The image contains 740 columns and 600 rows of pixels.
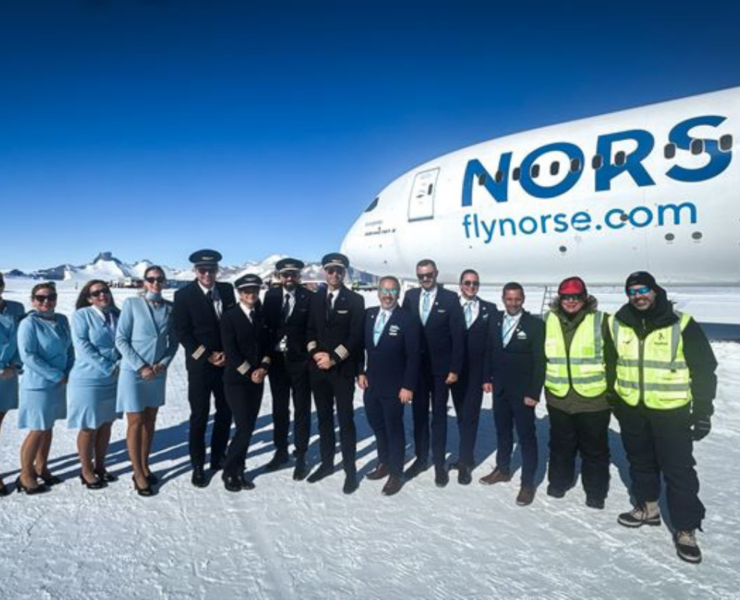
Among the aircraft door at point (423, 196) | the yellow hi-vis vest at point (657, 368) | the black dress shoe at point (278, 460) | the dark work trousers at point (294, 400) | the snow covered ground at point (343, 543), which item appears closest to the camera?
the snow covered ground at point (343, 543)

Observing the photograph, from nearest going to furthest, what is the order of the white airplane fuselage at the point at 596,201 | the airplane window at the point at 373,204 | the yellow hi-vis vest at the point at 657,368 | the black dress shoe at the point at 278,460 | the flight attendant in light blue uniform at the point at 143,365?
the yellow hi-vis vest at the point at 657,368 → the flight attendant in light blue uniform at the point at 143,365 → the black dress shoe at the point at 278,460 → the white airplane fuselage at the point at 596,201 → the airplane window at the point at 373,204

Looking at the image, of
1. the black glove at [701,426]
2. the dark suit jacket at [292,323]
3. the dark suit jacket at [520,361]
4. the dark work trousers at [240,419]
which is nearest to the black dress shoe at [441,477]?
the dark suit jacket at [520,361]

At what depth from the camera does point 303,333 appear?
4945mm

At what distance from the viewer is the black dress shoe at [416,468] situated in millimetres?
4738

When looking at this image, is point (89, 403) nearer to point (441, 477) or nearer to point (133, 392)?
point (133, 392)

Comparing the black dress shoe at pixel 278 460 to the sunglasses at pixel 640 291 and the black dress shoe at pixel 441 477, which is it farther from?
Answer: the sunglasses at pixel 640 291

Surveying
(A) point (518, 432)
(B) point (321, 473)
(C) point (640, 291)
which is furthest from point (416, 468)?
(C) point (640, 291)

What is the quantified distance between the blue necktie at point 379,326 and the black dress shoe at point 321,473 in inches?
57.6

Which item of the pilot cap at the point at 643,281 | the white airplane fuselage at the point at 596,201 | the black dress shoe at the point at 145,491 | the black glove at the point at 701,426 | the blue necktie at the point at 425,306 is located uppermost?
the white airplane fuselage at the point at 596,201

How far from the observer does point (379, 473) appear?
4703 millimetres

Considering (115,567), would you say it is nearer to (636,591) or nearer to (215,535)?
(215,535)

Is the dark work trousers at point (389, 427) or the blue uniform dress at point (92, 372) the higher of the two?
the blue uniform dress at point (92, 372)

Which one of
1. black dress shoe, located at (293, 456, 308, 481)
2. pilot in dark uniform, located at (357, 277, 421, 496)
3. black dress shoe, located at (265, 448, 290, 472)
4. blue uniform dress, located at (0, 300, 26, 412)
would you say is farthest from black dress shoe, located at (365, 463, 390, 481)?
blue uniform dress, located at (0, 300, 26, 412)

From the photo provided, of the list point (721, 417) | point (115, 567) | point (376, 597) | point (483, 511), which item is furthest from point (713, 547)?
point (115, 567)
